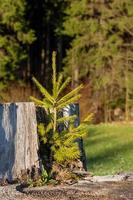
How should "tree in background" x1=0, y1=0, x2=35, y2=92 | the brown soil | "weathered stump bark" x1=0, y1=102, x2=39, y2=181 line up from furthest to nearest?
"tree in background" x1=0, y1=0, x2=35, y2=92 < "weathered stump bark" x1=0, y1=102, x2=39, y2=181 < the brown soil

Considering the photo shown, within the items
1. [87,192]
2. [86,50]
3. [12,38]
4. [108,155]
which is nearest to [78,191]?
Result: [87,192]

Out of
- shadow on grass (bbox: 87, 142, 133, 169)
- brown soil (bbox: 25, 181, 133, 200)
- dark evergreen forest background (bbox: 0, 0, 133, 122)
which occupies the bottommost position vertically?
brown soil (bbox: 25, 181, 133, 200)

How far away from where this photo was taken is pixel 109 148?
68.2 feet

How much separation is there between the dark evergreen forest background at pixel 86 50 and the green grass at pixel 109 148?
6200 millimetres

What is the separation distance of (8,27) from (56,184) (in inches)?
1098

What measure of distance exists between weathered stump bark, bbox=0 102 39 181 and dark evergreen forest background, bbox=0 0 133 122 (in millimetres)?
26487

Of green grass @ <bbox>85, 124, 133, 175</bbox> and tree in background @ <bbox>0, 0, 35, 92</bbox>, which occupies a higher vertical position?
tree in background @ <bbox>0, 0, 35, 92</bbox>

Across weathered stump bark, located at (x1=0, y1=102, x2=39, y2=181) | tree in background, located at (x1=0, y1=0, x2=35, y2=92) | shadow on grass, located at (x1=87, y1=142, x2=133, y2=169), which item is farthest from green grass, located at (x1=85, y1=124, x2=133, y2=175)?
tree in background, located at (x1=0, y1=0, x2=35, y2=92)

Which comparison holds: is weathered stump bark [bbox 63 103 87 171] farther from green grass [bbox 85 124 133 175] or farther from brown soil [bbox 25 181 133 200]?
green grass [bbox 85 124 133 175]

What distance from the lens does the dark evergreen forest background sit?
34938 millimetres

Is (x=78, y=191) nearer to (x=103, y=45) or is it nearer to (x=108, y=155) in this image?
(x=108, y=155)

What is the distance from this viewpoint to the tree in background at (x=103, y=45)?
35500 mm

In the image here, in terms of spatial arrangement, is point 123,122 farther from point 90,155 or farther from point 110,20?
point 90,155

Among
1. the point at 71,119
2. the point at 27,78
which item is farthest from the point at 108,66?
the point at 71,119
